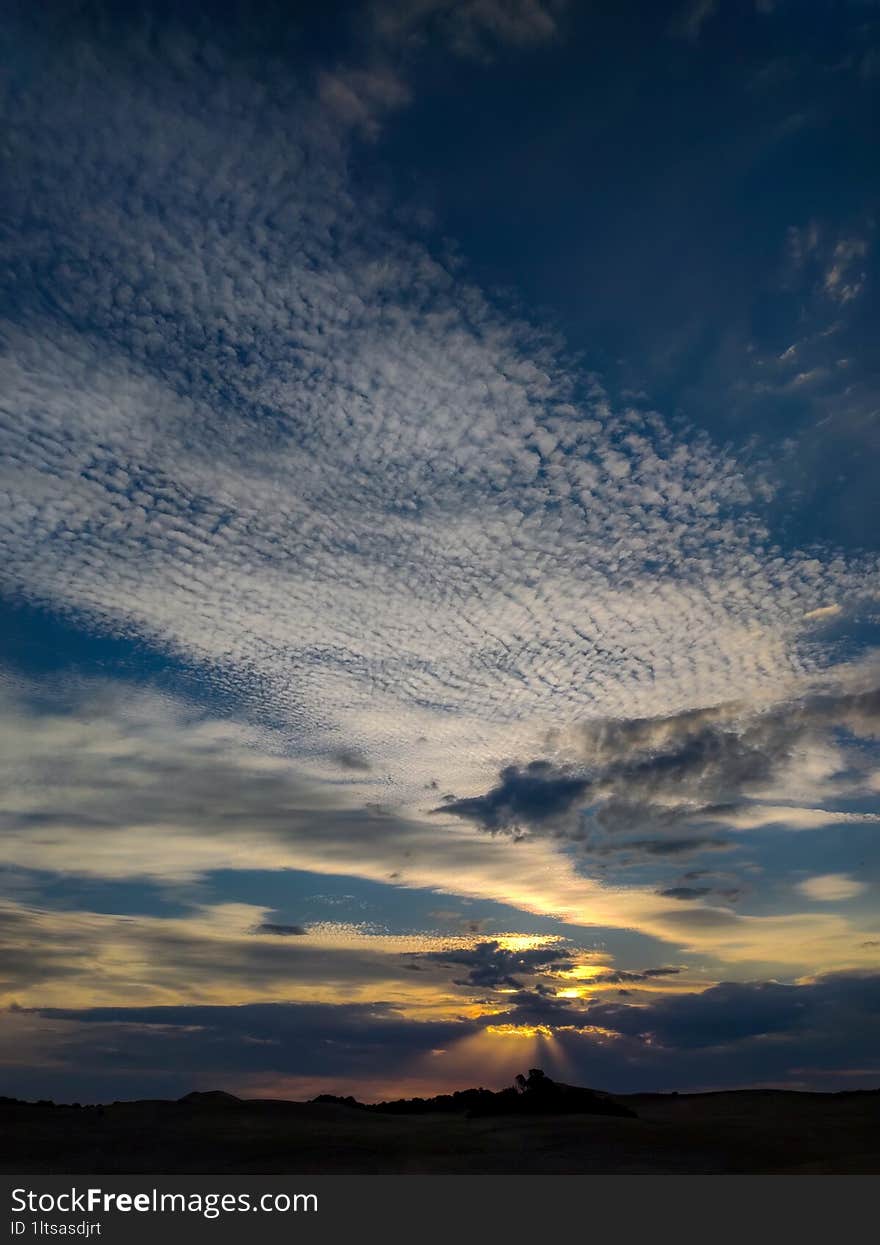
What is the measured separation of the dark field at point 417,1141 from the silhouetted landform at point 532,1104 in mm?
1671

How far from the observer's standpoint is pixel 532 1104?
3428 centimetres

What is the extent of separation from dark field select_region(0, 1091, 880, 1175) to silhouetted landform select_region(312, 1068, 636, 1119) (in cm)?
167

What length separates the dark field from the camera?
22.5 metres

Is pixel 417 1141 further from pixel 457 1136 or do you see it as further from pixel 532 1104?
pixel 532 1104

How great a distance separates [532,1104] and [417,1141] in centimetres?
911

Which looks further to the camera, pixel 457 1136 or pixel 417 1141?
pixel 457 1136

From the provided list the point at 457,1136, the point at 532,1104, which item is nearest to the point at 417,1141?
the point at 457,1136

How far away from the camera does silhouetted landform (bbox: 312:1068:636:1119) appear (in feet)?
111

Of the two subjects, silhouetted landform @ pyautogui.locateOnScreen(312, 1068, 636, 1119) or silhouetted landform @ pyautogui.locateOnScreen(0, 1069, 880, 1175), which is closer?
silhouetted landform @ pyautogui.locateOnScreen(0, 1069, 880, 1175)

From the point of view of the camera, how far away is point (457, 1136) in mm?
27844

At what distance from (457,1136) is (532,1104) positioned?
7469mm

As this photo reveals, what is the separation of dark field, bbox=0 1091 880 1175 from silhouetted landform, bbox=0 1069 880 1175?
0.06 meters
